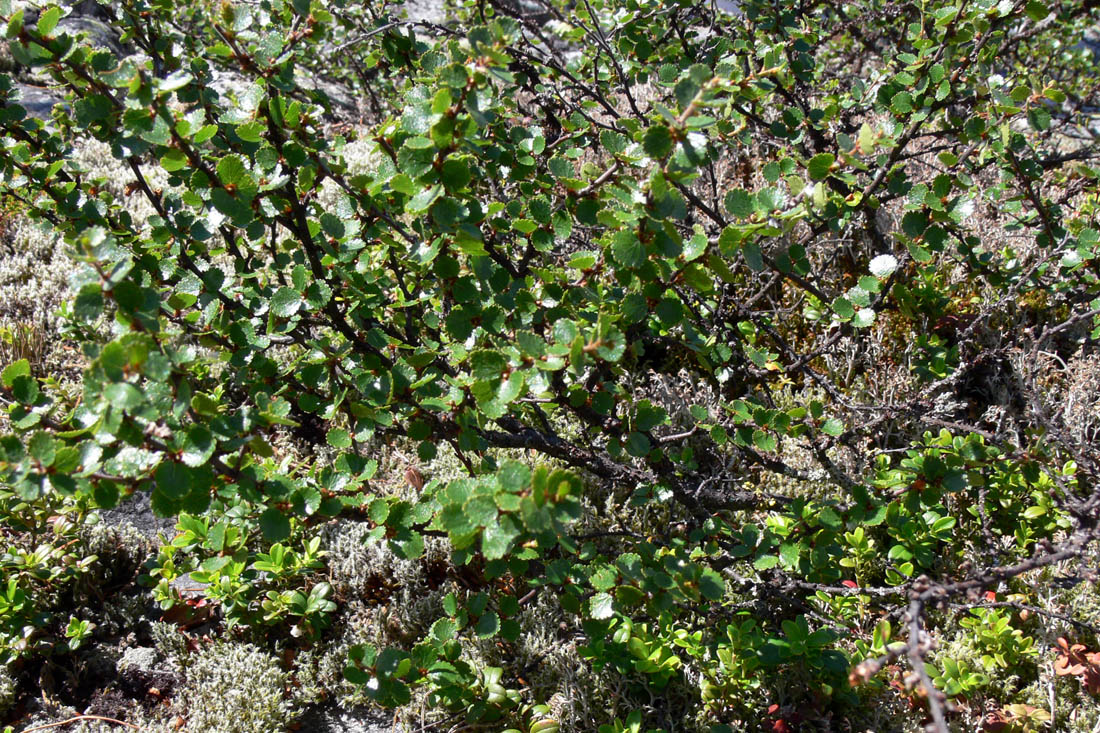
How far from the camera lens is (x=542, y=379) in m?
1.41

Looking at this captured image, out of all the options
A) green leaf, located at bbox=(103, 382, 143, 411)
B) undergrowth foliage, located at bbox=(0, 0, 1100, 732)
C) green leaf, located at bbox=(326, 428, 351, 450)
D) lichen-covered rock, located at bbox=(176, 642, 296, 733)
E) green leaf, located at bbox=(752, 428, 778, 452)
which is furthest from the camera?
lichen-covered rock, located at bbox=(176, 642, 296, 733)

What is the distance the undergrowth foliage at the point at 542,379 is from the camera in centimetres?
139

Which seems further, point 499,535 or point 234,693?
point 234,693

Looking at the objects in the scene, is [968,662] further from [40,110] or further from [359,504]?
[40,110]

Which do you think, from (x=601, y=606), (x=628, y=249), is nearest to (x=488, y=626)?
(x=601, y=606)

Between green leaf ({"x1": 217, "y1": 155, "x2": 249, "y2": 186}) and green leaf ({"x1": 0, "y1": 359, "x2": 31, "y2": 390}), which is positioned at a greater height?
green leaf ({"x1": 217, "y1": 155, "x2": 249, "y2": 186})

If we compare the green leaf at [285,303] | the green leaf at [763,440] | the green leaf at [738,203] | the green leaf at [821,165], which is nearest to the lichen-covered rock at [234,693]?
the green leaf at [285,303]

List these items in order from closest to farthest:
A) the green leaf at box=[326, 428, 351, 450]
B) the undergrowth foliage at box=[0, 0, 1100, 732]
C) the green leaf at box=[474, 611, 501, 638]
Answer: the undergrowth foliage at box=[0, 0, 1100, 732] < the green leaf at box=[326, 428, 351, 450] < the green leaf at box=[474, 611, 501, 638]

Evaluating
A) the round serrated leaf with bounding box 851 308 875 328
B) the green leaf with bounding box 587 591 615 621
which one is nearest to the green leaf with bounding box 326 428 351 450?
the green leaf with bounding box 587 591 615 621

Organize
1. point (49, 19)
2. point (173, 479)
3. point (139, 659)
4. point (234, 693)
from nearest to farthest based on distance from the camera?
point (173, 479) → point (49, 19) → point (234, 693) → point (139, 659)

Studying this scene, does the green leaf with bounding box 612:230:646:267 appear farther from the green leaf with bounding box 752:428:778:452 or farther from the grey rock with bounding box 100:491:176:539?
the grey rock with bounding box 100:491:176:539

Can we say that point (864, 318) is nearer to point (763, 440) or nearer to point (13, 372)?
point (763, 440)

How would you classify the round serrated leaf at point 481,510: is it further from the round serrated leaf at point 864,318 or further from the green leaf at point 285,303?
the round serrated leaf at point 864,318

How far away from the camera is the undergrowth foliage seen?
4.55 feet
